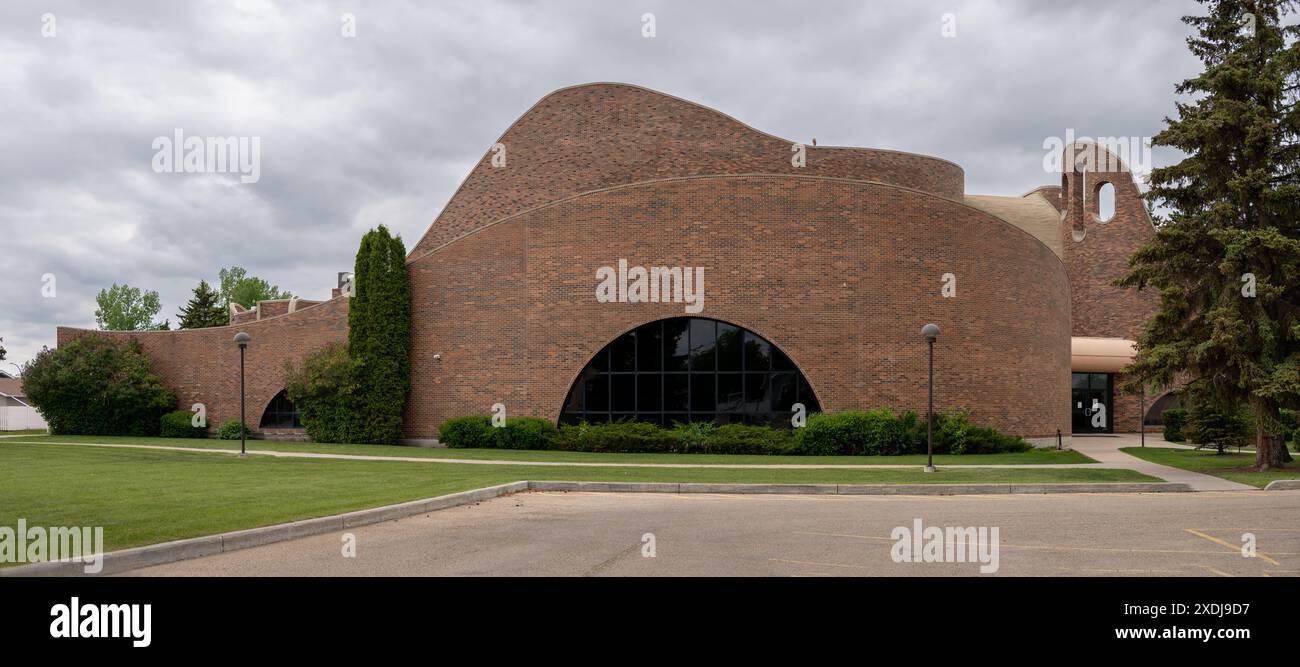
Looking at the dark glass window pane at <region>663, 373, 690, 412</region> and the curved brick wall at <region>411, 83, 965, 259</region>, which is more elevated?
the curved brick wall at <region>411, 83, 965, 259</region>

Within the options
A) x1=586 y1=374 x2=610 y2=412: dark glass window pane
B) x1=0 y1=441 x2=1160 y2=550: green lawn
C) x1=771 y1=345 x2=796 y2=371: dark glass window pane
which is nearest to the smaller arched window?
x1=0 y1=441 x2=1160 y2=550: green lawn

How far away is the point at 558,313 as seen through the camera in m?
29.8

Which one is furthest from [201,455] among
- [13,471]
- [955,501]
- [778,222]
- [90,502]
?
[955,501]

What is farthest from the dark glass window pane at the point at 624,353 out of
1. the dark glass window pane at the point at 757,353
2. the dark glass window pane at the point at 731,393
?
the dark glass window pane at the point at 757,353

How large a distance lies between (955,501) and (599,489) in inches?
259

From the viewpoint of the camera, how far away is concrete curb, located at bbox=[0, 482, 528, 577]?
8023mm

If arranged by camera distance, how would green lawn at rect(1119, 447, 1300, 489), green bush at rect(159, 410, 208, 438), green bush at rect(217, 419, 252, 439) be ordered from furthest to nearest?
green bush at rect(159, 410, 208, 438)
green bush at rect(217, 419, 252, 439)
green lawn at rect(1119, 447, 1300, 489)

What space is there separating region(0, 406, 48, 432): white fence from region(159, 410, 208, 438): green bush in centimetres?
2969

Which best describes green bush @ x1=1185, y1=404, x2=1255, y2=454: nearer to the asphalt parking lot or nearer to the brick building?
the brick building

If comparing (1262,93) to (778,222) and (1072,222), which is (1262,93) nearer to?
(778,222)

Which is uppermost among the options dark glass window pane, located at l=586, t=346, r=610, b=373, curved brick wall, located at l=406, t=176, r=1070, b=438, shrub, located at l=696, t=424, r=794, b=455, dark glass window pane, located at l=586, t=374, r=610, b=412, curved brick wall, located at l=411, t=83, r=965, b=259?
curved brick wall, located at l=411, t=83, r=965, b=259

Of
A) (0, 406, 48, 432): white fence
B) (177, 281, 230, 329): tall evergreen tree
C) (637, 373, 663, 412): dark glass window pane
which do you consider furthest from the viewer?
(177, 281, 230, 329): tall evergreen tree

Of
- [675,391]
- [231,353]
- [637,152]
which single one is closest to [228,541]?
[675,391]

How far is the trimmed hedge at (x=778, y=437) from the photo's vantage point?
26.8 metres
